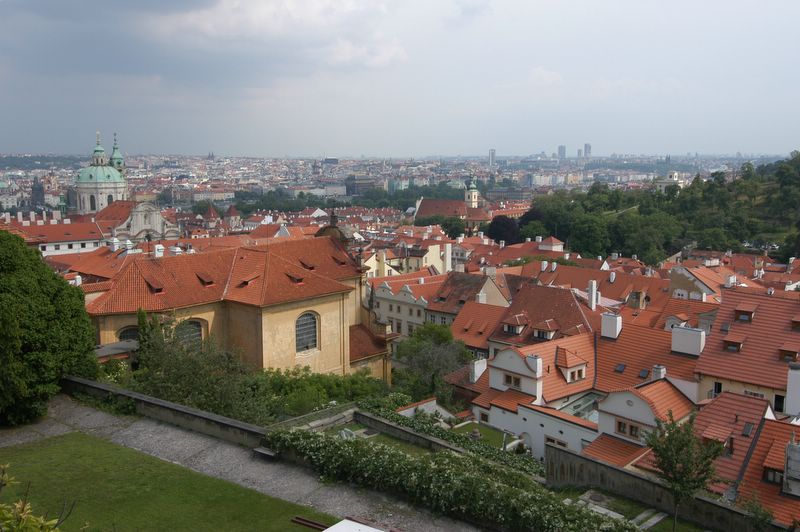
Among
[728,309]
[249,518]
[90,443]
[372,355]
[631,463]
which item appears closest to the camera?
[249,518]

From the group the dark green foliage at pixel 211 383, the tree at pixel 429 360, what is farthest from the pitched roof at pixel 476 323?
the dark green foliage at pixel 211 383

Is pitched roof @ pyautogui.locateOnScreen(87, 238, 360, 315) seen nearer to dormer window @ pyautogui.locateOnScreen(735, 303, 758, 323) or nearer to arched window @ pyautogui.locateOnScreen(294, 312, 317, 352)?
arched window @ pyautogui.locateOnScreen(294, 312, 317, 352)

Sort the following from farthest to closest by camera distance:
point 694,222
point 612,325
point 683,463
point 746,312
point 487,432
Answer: point 694,222 → point 612,325 → point 746,312 → point 487,432 → point 683,463

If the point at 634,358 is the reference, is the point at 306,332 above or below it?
above

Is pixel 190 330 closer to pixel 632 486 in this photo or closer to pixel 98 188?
pixel 632 486

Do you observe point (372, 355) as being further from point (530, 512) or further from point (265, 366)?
point (530, 512)

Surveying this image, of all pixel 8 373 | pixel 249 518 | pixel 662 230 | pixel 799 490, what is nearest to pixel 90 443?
pixel 8 373

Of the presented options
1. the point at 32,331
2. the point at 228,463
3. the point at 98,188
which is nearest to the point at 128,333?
the point at 32,331
